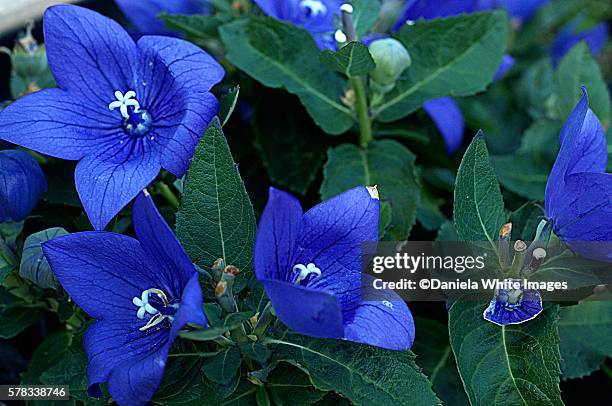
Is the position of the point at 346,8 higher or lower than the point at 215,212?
higher

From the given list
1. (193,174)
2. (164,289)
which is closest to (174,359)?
(164,289)

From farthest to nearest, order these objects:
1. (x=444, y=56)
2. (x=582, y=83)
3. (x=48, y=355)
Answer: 1. (x=582, y=83)
2. (x=444, y=56)
3. (x=48, y=355)

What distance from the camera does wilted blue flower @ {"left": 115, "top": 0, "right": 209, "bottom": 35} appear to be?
A: 1121mm

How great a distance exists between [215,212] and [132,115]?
18cm

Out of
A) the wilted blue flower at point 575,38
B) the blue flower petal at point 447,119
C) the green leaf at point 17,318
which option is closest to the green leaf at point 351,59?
the blue flower petal at point 447,119

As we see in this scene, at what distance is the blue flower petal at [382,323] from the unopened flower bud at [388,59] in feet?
1.11

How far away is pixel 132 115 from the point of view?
819 millimetres

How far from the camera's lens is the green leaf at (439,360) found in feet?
2.96

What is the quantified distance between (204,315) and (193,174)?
0.50 feet

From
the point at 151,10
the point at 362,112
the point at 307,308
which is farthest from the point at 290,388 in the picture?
the point at 151,10

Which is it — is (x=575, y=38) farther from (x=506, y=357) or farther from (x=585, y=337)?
(x=506, y=357)

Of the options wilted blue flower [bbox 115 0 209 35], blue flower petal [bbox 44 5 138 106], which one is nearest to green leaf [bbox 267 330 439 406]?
blue flower petal [bbox 44 5 138 106]

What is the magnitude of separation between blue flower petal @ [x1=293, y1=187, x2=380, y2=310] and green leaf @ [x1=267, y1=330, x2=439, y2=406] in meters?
0.05

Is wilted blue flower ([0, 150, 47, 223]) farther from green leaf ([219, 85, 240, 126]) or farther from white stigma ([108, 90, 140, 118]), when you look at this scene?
green leaf ([219, 85, 240, 126])
